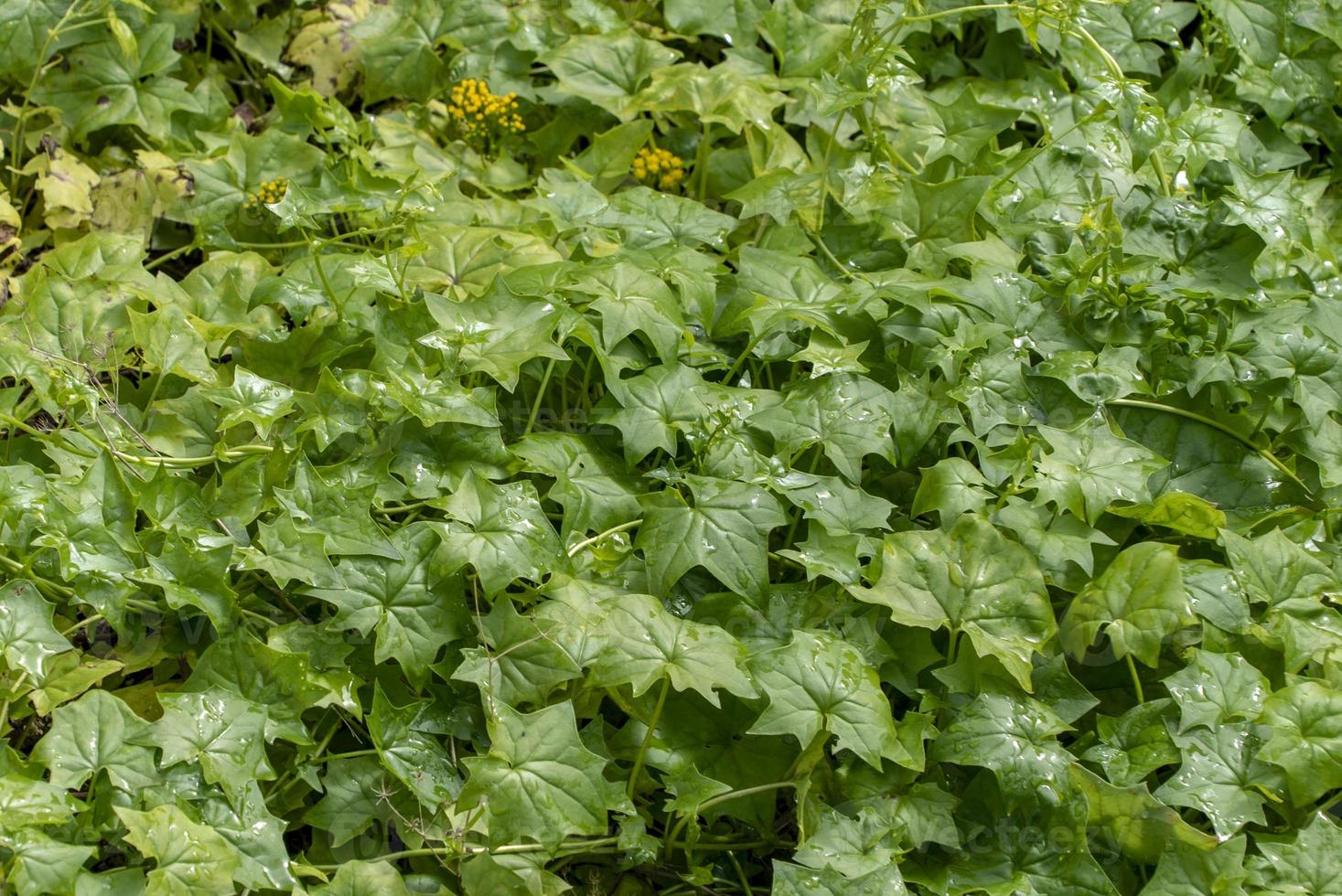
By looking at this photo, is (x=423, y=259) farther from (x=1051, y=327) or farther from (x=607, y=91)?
(x=1051, y=327)

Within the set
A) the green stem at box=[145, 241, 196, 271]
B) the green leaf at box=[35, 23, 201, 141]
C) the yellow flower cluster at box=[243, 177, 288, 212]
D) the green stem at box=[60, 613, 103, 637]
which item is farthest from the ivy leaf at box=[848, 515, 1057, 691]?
the green leaf at box=[35, 23, 201, 141]

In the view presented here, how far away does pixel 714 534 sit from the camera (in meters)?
2.19

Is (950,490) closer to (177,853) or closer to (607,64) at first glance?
(177,853)

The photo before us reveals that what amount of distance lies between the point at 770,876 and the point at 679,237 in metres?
1.44

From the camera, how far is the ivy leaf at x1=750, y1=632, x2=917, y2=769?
77.0 inches

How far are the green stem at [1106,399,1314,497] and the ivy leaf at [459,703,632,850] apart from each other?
135 cm

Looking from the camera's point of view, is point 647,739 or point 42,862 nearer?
point 42,862

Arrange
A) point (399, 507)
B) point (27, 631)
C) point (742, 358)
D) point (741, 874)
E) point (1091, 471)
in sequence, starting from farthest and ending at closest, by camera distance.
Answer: point (742, 358)
point (1091, 471)
point (399, 507)
point (741, 874)
point (27, 631)

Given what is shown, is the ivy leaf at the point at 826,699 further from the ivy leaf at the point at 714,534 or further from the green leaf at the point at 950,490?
the green leaf at the point at 950,490

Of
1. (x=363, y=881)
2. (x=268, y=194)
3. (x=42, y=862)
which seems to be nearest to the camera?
(x=42, y=862)

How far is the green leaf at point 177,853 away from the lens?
171 centimetres

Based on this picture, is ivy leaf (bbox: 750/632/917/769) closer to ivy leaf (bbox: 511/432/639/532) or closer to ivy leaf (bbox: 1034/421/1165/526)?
ivy leaf (bbox: 511/432/639/532)

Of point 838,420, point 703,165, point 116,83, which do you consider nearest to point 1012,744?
point 838,420

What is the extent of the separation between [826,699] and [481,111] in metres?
1.96
